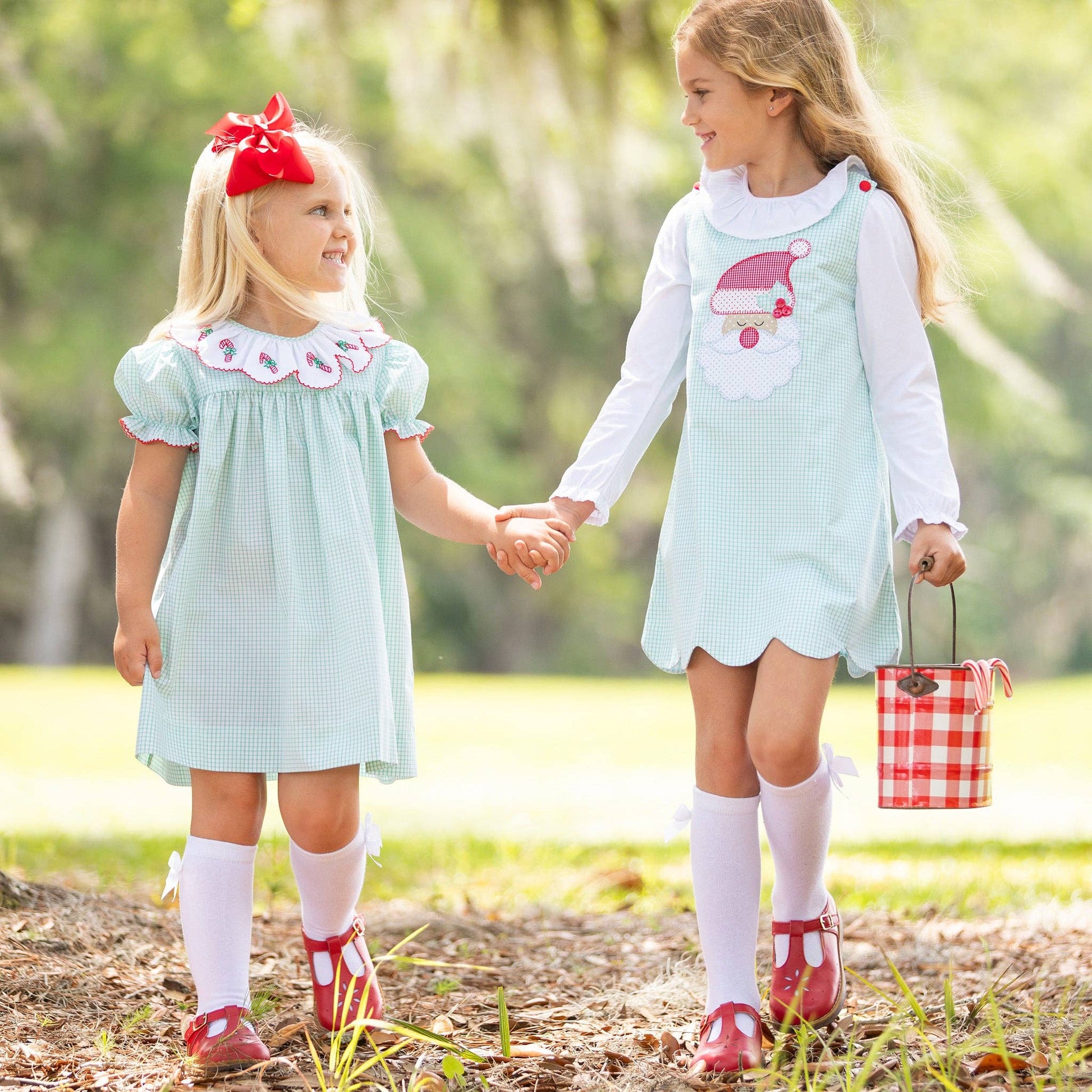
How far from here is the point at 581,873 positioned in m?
4.36

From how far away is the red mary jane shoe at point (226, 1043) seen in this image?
2.32 meters

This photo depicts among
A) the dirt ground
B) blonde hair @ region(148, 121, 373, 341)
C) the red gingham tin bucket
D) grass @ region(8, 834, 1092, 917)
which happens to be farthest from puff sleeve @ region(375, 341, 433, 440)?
grass @ region(8, 834, 1092, 917)

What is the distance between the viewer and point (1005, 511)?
2555cm

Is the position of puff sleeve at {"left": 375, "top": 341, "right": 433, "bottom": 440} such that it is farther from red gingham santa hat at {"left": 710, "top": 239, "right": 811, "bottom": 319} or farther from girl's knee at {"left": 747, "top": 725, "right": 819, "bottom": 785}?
girl's knee at {"left": 747, "top": 725, "right": 819, "bottom": 785}

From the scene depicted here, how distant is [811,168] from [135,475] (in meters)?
1.30

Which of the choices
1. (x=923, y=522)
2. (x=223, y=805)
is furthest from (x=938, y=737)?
(x=223, y=805)

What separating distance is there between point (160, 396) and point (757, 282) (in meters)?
1.04

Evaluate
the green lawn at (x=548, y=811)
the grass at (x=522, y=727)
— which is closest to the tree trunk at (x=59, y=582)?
the grass at (x=522, y=727)

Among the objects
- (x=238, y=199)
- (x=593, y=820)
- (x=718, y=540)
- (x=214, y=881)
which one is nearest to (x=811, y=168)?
(x=718, y=540)

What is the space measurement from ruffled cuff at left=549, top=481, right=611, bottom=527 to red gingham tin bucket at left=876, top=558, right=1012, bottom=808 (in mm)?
611

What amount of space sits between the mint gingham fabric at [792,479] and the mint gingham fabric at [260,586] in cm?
57

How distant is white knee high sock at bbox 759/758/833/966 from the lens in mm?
2473

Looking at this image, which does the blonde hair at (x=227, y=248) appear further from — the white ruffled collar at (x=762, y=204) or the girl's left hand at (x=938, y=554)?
the girl's left hand at (x=938, y=554)

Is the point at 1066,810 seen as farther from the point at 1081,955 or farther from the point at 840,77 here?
the point at 840,77
